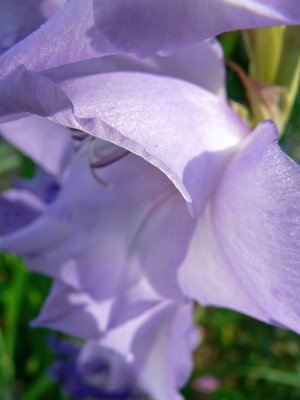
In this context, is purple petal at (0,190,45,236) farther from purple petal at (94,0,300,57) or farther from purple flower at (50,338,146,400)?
purple petal at (94,0,300,57)

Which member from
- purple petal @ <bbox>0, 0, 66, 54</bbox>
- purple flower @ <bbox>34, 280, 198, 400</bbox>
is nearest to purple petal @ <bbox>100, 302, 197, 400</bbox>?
purple flower @ <bbox>34, 280, 198, 400</bbox>

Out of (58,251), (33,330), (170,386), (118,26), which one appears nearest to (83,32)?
(118,26)

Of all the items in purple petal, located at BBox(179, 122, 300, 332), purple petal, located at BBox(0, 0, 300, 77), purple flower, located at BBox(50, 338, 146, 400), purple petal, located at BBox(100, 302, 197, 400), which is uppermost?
purple petal, located at BBox(0, 0, 300, 77)

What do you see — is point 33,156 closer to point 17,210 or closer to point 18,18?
point 17,210

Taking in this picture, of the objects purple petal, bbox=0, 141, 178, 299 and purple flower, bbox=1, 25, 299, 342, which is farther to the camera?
purple petal, bbox=0, 141, 178, 299

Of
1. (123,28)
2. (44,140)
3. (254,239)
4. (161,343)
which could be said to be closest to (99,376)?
(161,343)

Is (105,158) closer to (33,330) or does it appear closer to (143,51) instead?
(143,51)

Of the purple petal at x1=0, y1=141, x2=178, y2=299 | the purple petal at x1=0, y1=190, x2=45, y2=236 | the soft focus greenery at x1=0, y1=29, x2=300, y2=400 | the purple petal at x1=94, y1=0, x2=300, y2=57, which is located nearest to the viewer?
the purple petal at x1=94, y1=0, x2=300, y2=57
